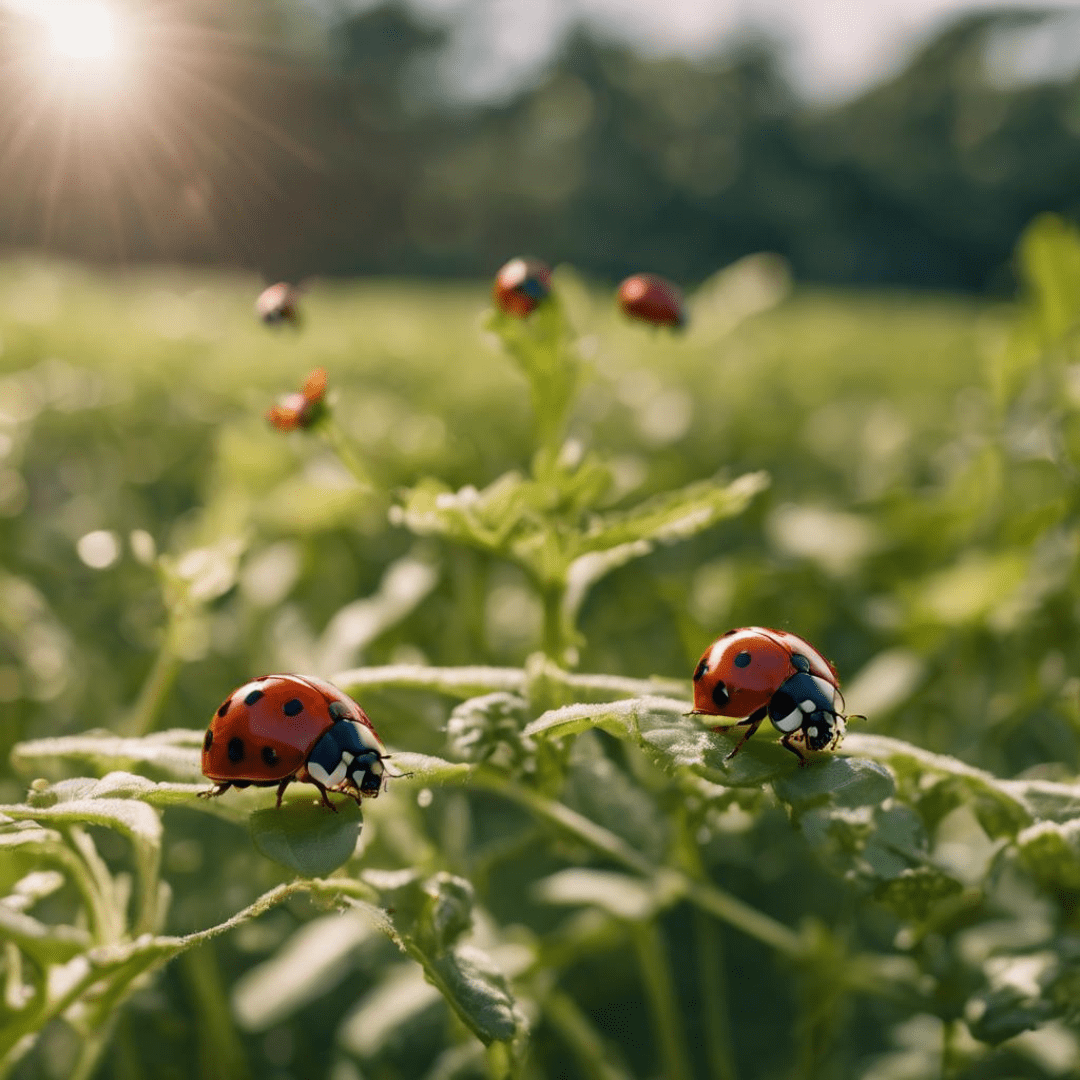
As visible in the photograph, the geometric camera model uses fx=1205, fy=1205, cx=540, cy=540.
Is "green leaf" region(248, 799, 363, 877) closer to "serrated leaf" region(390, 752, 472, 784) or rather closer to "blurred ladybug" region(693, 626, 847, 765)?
"serrated leaf" region(390, 752, 472, 784)

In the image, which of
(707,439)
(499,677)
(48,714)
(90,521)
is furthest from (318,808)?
(707,439)

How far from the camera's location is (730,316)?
6.63 feet

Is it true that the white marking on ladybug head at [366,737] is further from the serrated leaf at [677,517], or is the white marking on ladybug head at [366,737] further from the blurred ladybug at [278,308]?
the blurred ladybug at [278,308]

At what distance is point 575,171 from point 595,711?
118ft

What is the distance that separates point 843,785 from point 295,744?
346 mm

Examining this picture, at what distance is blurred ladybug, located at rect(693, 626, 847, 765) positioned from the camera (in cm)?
76

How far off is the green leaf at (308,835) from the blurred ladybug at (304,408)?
11.1 inches

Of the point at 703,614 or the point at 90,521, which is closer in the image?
the point at 703,614

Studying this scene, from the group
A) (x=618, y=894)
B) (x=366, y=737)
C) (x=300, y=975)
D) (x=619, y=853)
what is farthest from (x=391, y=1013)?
(x=366, y=737)

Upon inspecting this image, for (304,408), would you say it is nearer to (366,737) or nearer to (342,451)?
(342,451)

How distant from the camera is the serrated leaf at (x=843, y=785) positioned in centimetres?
69

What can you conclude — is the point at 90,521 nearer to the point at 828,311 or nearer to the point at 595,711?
the point at 595,711

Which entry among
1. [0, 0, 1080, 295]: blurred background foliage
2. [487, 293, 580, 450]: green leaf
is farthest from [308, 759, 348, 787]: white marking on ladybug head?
[0, 0, 1080, 295]: blurred background foliage

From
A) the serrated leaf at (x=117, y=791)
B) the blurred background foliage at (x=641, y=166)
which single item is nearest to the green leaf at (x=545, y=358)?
the serrated leaf at (x=117, y=791)
